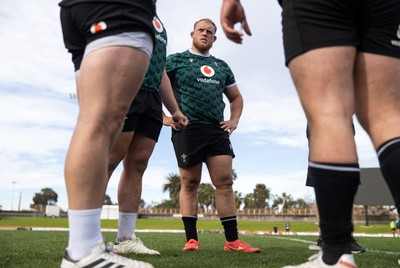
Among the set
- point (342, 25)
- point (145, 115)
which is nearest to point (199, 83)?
point (145, 115)

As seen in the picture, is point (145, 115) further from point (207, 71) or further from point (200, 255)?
point (207, 71)

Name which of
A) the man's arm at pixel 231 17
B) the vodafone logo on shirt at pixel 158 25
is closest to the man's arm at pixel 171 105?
the vodafone logo on shirt at pixel 158 25

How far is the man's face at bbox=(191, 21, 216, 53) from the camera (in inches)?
205

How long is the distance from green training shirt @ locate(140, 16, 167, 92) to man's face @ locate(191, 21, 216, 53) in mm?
1162

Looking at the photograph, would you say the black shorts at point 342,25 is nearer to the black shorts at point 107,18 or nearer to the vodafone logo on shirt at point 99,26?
the black shorts at point 107,18

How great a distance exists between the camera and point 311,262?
2.01 metres

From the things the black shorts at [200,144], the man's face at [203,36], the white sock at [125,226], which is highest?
the man's face at [203,36]

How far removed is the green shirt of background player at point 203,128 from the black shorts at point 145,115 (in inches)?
35.5

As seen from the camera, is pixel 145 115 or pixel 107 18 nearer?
pixel 107 18

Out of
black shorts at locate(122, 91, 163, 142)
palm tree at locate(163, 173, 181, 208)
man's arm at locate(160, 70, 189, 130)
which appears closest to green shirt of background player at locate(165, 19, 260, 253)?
man's arm at locate(160, 70, 189, 130)

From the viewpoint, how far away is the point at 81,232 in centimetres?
193

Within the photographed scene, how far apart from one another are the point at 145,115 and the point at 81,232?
2.02 m

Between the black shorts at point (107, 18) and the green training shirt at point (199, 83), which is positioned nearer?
the black shorts at point (107, 18)

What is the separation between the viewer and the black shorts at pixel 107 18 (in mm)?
2033
